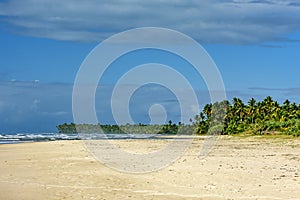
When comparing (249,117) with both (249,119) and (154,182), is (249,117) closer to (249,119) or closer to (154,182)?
(249,119)

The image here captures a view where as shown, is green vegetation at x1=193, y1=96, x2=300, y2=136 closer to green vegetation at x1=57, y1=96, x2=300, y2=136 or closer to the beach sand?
A: green vegetation at x1=57, y1=96, x2=300, y2=136

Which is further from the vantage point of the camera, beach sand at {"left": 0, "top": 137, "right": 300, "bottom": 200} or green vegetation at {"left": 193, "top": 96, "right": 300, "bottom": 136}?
green vegetation at {"left": 193, "top": 96, "right": 300, "bottom": 136}

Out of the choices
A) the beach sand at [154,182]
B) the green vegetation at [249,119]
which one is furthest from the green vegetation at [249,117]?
the beach sand at [154,182]

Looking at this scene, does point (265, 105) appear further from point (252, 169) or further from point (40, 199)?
point (40, 199)

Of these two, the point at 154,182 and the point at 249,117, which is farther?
the point at 249,117

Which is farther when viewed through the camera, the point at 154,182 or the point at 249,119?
the point at 249,119

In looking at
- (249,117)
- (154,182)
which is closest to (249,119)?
(249,117)

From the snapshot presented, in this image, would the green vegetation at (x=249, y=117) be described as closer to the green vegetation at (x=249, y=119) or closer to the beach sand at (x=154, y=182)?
the green vegetation at (x=249, y=119)

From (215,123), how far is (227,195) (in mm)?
118563

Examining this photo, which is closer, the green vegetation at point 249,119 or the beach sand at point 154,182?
the beach sand at point 154,182

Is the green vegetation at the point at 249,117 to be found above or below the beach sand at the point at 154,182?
above

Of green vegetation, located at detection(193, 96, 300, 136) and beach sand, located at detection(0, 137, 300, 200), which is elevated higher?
green vegetation, located at detection(193, 96, 300, 136)

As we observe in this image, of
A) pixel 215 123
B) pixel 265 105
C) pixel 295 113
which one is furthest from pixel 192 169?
pixel 215 123

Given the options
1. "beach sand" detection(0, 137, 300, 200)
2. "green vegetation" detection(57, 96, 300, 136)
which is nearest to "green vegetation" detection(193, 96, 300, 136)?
"green vegetation" detection(57, 96, 300, 136)
